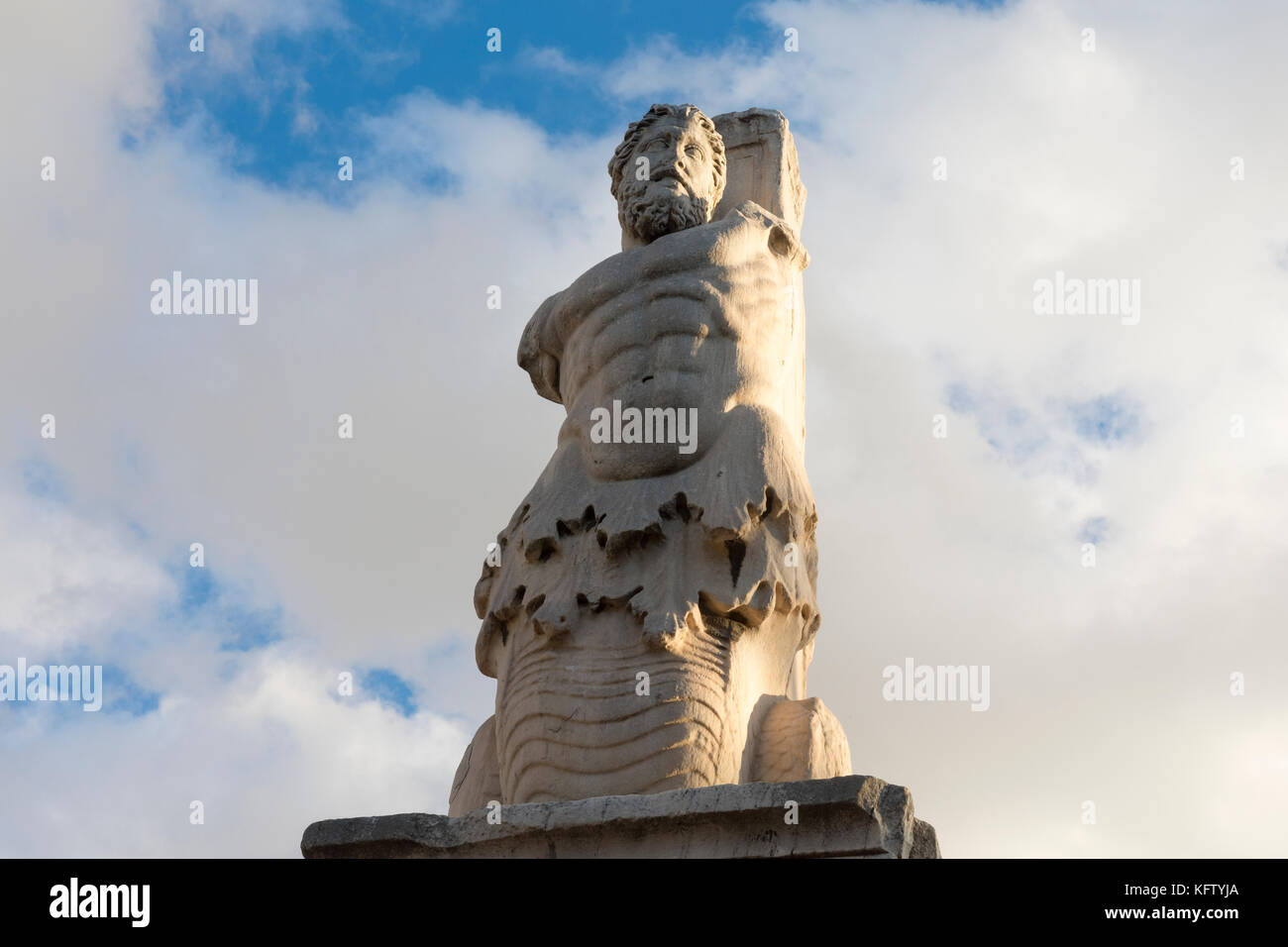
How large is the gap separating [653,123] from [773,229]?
84cm

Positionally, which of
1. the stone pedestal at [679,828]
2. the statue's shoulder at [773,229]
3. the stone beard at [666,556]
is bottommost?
the stone pedestal at [679,828]

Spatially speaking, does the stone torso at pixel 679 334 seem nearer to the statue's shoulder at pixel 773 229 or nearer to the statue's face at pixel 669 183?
the statue's shoulder at pixel 773 229

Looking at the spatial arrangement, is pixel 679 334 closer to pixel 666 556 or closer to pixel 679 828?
pixel 666 556

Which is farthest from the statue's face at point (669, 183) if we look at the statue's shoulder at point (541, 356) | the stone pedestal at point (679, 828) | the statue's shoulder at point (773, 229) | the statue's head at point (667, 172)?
the stone pedestal at point (679, 828)

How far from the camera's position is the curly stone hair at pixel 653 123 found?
8.53 metres

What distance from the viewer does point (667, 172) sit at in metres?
8.32

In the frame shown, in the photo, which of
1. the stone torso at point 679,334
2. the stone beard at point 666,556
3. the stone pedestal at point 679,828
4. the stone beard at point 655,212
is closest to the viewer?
Result: the stone pedestal at point 679,828

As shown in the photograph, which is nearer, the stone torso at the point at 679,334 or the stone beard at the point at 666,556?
the stone beard at the point at 666,556

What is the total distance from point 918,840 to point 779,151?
179 inches

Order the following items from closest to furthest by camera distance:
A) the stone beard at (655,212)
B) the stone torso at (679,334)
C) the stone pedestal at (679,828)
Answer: the stone pedestal at (679,828) < the stone torso at (679,334) < the stone beard at (655,212)

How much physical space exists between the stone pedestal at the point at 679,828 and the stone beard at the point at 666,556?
0.56 metres

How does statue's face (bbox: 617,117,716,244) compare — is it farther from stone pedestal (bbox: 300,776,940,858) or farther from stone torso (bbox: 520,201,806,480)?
stone pedestal (bbox: 300,776,940,858)

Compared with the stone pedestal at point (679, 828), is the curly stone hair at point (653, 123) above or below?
above
